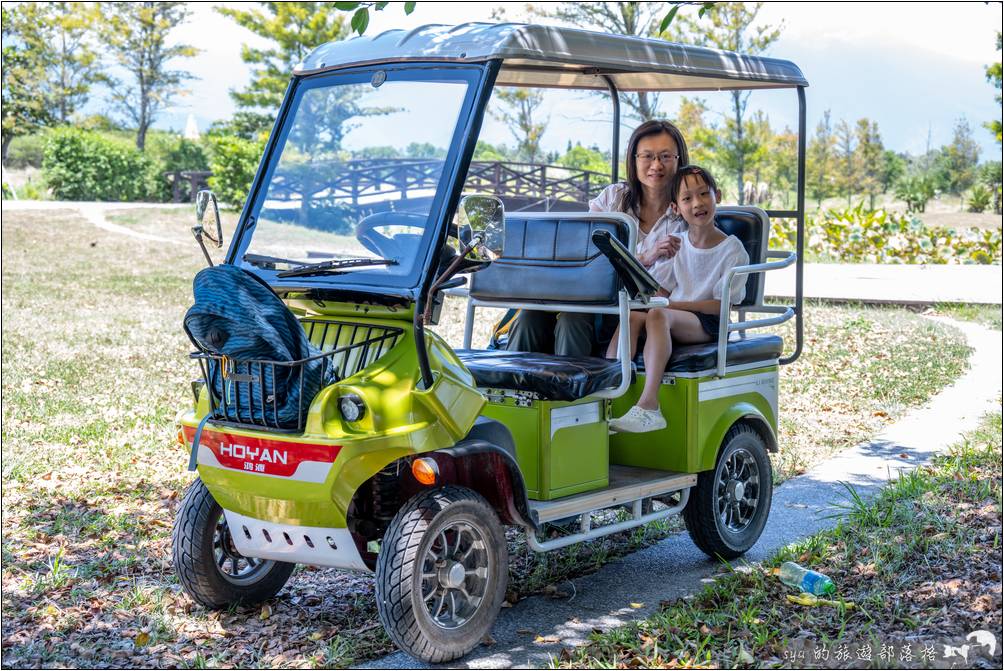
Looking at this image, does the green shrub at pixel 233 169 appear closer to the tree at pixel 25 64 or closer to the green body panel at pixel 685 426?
the tree at pixel 25 64

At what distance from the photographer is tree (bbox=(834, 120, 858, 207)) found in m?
37.4

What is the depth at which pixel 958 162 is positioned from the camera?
35781 millimetres

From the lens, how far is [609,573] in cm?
521

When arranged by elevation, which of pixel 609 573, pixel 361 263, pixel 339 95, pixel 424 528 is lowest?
pixel 609 573

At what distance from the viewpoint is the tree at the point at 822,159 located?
35.5 metres

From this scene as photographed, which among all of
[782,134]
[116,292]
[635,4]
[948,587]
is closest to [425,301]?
[948,587]

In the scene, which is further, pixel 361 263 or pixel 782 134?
pixel 782 134

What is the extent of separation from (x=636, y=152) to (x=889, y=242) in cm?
1411

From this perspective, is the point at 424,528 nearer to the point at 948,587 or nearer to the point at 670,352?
the point at 670,352

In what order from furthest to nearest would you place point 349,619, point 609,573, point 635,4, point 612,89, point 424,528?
1. point 635,4
2. point 612,89
3. point 609,573
4. point 349,619
5. point 424,528

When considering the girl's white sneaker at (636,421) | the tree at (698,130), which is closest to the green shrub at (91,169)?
the tree at (698,130)

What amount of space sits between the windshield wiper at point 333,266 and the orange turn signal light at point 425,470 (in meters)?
0.70

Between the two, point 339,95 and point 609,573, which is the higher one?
point 339,95

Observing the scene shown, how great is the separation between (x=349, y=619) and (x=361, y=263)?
137cm
